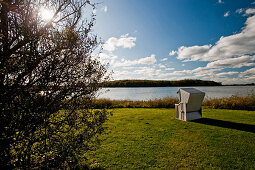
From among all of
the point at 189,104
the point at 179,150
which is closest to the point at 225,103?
the point at 189,104

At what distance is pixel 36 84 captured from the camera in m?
2.17

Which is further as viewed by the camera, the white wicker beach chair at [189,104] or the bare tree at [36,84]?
the white wicker beach chair at [189,104]

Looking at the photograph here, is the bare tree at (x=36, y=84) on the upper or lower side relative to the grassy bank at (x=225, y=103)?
upper

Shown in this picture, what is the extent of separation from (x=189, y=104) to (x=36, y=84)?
8434mm

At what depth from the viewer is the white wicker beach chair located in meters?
8.34

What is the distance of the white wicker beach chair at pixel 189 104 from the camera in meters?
8.34

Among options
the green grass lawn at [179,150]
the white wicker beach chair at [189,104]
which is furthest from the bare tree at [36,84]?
the white wicker beach chair at [189,104]

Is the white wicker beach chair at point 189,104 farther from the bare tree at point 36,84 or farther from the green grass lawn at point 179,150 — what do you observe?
the bare tree at point 36,84

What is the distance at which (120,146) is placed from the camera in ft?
16.1

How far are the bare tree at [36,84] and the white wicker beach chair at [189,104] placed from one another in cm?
713

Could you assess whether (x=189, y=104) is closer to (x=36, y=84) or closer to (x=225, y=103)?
(x=225, y=103)

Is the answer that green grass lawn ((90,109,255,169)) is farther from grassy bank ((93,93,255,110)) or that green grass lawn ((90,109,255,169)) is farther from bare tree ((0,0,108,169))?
grassy bank ((93,93,255,110))

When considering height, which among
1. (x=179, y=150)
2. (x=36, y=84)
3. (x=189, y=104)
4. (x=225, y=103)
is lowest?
(x=179, y=150)

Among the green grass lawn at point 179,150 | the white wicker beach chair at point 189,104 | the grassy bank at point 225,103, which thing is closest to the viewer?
the green grass lawn at point 179,150
